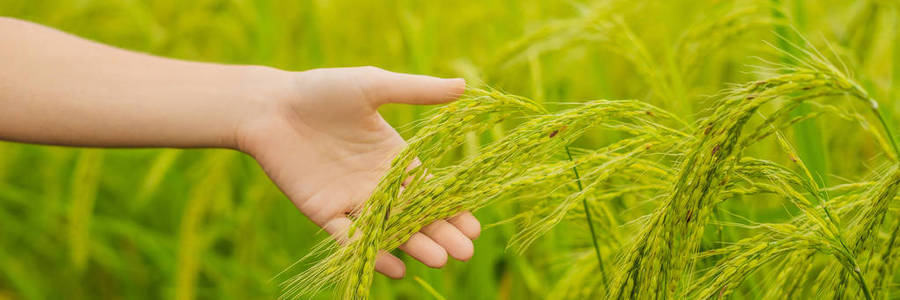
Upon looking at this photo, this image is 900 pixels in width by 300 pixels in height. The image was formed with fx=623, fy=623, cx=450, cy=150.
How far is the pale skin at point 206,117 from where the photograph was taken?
1190 millimetres

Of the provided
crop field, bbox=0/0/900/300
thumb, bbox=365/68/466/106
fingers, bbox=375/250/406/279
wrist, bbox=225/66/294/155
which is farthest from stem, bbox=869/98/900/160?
wrist, bbox=225/66/294/155

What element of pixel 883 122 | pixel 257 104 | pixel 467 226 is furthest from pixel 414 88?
pixel 883 122

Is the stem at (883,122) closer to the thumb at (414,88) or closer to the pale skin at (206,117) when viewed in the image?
the thumb at (414,88)

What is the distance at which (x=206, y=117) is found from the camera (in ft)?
4.04

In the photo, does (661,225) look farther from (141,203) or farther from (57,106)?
(141,203)

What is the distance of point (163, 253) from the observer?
185cm

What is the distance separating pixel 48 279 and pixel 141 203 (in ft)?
1.31

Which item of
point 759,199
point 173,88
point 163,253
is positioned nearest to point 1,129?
point 173,88

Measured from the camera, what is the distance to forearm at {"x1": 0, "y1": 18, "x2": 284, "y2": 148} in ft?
4.01

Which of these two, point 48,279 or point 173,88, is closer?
point 173,88

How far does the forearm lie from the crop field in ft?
0.65

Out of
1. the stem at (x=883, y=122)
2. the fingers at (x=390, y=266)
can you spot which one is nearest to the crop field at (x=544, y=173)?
the stem at (x=883, y=122)

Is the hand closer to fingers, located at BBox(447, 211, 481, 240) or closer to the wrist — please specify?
the wrist

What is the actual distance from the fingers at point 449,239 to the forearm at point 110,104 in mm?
456
